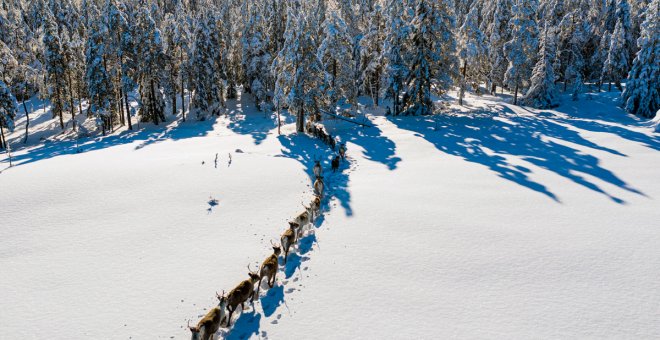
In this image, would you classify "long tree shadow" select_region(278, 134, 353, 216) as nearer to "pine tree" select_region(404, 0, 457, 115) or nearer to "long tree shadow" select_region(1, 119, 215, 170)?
"long tree shadow" select_region(1, 119, 215, 170)

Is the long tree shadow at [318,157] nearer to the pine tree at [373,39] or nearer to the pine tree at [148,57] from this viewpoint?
the pine tree at [148,57]

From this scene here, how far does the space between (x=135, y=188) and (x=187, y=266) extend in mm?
6883

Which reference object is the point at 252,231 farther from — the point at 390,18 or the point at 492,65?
the point at 492,65

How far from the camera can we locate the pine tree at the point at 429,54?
1459 inches

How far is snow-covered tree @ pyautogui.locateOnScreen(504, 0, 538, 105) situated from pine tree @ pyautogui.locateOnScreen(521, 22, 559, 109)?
240 centimetres

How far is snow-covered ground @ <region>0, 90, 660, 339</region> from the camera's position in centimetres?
862

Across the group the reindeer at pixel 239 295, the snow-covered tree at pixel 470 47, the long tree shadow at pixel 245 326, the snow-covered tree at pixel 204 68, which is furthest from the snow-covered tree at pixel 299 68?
the long tree shadow at pixel 245 326

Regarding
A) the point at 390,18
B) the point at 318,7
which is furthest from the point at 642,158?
the point at 318,7

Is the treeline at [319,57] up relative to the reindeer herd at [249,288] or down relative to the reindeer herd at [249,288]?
up

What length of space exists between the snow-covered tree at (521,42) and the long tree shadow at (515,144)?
20.1ft

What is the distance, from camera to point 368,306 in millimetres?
9094

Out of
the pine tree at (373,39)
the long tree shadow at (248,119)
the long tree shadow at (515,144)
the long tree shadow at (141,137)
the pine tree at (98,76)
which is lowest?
the long tree shadow at (141,137)

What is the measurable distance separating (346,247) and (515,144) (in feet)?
67.1

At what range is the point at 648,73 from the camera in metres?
39.2
